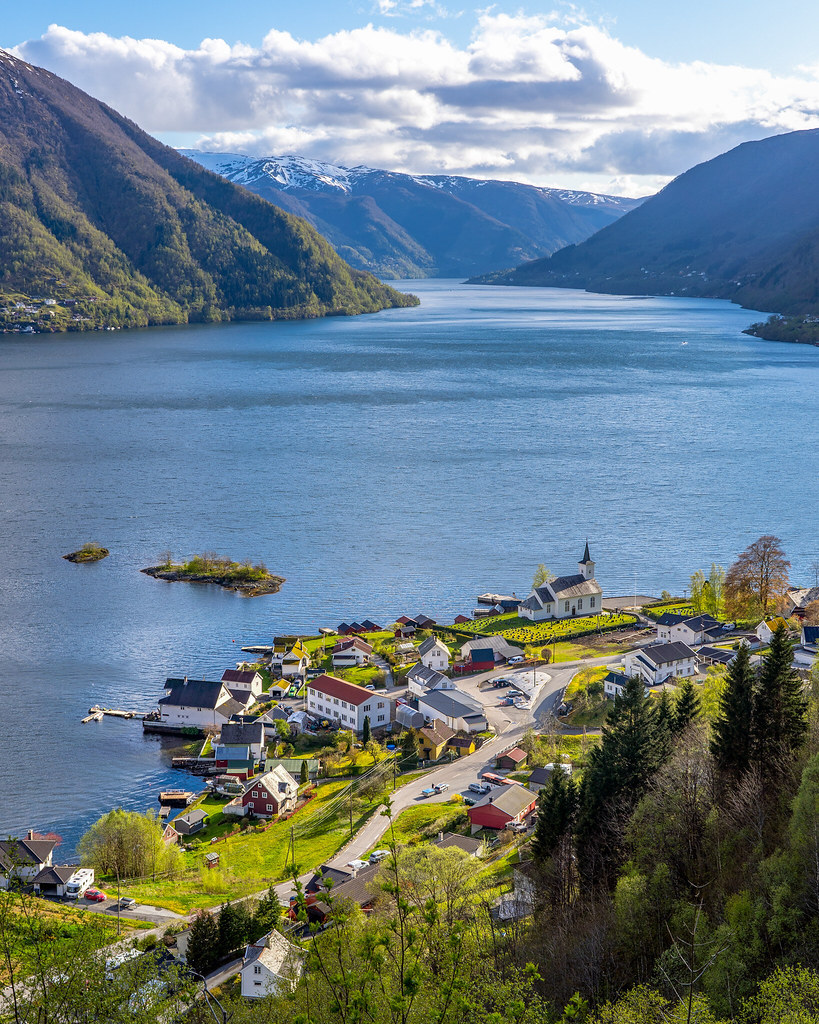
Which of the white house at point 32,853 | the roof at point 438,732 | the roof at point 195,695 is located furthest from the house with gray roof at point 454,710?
the white house at point 32,853

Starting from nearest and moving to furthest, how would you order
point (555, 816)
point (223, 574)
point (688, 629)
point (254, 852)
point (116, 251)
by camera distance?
point (555, 816) < point (254, 852) < point (688, 629) < point (223, 574) < point (116, 251)

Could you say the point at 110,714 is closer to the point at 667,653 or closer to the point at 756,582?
the point at 667,653

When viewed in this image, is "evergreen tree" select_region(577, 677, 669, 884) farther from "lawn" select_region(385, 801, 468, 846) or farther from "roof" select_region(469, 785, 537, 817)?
"lawn" select_region(385, 801, 468, 846)

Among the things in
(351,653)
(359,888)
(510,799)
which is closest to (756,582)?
(351,653)

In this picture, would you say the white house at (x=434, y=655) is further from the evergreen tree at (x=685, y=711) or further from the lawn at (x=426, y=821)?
the evergreen tree at (x=685, y=711)

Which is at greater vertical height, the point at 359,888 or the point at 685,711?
the point at 685,711

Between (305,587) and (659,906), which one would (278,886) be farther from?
(305,587)
